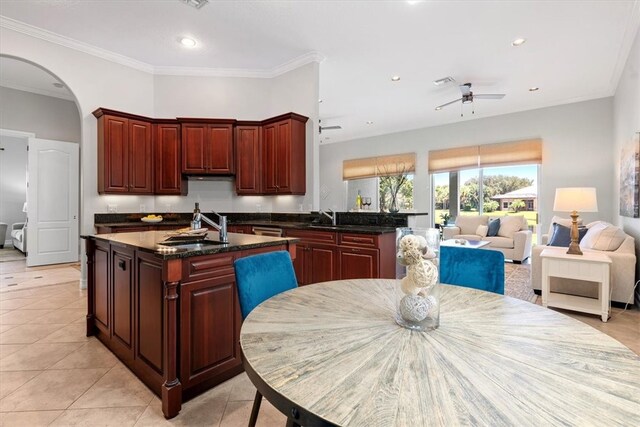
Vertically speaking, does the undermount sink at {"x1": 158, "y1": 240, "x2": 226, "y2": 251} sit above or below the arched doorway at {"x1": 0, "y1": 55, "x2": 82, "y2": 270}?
below

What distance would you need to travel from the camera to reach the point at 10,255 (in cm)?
659

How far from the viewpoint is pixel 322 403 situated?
0.61 m

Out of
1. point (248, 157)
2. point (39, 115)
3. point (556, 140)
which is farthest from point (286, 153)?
point (556, 140)

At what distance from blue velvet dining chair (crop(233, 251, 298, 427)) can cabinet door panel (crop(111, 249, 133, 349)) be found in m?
1.08

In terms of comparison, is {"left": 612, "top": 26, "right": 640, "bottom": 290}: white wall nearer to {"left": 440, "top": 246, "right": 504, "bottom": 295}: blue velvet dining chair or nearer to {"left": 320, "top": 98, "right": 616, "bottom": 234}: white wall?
{"left": 320, "top": 98, "right": 616, "bottom": 234}: white wall

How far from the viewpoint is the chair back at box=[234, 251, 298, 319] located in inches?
54.2

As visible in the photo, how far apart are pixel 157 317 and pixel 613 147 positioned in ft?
23.8

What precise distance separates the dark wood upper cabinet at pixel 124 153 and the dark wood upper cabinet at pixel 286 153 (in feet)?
5.71

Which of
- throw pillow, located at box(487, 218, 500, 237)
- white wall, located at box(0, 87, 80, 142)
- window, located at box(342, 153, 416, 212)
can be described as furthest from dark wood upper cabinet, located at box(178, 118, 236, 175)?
throw pillow, located at box(487, 218, 500, 237)

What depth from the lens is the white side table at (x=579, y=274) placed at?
3055 mm

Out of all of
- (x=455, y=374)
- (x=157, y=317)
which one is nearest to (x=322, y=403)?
(x=455, y=374)

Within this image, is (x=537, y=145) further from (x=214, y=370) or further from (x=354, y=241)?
(x=214, y=370)

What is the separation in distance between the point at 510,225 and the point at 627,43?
3.38 metres

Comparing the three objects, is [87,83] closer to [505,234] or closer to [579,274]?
[579,274]
